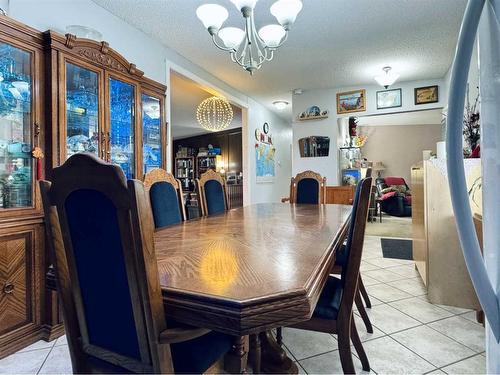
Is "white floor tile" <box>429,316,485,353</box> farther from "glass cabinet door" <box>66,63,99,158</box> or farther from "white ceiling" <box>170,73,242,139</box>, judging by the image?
"white ceiling" <box>170,73,242,139</box>

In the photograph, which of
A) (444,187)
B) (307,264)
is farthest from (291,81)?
(307,264)

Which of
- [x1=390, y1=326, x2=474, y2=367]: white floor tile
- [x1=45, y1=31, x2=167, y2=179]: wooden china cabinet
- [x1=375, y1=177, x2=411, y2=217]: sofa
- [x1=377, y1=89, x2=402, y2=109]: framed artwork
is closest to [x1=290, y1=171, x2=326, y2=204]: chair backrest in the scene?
[x1=45, y1=31, x2=167, y2=179]: wooden china cabinet

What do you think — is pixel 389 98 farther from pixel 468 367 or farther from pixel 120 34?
pixel 468 367

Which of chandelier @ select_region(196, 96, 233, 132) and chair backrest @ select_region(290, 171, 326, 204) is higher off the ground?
chandelier @ select_region(196, 96, 233, 132)

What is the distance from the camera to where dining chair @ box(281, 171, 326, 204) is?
336cm

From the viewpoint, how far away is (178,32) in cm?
305

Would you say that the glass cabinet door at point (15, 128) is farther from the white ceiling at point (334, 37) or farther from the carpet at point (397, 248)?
the carpet at point (397, 248)

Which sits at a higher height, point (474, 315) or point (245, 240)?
point (245, 240)

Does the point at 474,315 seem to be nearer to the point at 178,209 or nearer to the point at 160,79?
the point at 178,209

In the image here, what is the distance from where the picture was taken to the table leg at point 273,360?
1.46m

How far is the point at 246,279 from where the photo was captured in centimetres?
79

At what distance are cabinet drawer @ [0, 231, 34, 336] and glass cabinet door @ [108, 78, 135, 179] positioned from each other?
91 centimetres

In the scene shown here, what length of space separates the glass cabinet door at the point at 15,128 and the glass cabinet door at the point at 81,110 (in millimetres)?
231

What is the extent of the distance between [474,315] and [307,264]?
1966 mm
